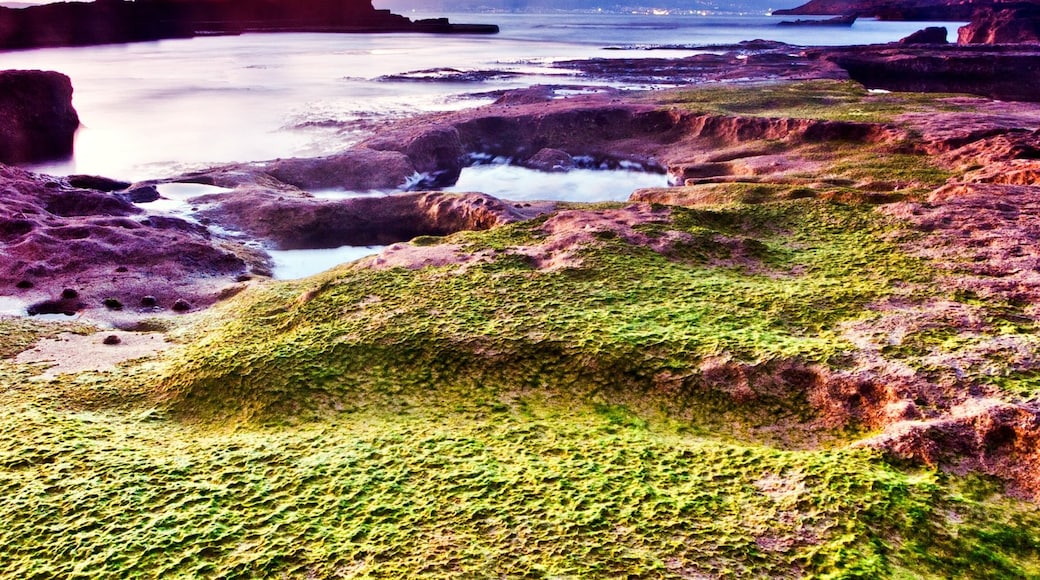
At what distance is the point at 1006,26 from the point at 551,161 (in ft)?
213

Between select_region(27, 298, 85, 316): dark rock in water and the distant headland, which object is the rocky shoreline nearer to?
select_region(27, 298, 85, 316): dark rock in water

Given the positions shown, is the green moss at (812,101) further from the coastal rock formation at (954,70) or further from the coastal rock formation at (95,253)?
the coastal rock formation at (954,70)

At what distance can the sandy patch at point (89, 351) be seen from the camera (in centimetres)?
575

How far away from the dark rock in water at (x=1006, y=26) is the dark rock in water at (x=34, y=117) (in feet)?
223

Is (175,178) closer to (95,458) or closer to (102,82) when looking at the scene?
(95,458)

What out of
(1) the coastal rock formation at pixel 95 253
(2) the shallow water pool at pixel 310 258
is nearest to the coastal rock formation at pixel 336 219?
(2) the shallow water pool at pixel 310 258

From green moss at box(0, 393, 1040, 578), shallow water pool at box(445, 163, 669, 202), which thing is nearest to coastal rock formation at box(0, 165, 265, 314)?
green moss at box(0, 393, 1040, 578)

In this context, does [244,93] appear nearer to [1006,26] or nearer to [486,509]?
[486,509]

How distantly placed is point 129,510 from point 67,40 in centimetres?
8141

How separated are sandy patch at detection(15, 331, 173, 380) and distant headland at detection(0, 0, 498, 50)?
70434mm

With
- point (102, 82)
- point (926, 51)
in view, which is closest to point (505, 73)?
point (102, 82)

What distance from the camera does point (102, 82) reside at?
4141 cm

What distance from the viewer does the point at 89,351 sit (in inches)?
245

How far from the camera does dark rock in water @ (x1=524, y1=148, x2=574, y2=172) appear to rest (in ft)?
67.8
